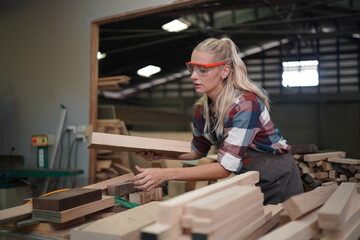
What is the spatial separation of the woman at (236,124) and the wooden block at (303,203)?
41 centimetres

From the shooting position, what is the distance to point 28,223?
145cm

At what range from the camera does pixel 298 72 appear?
5.71 meters

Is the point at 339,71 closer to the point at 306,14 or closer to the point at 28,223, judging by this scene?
the point at 306,14

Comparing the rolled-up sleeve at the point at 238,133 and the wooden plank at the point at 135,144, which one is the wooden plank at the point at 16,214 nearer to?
the wooden plank at the point at 135,144

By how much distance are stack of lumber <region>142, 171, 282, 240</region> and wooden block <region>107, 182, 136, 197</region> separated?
682 mm

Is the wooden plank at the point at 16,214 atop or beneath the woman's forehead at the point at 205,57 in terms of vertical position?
beneath

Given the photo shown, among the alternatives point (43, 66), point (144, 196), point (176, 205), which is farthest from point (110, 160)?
point (176, 205)

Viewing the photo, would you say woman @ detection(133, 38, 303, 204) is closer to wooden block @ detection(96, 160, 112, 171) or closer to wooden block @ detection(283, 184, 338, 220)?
wooden block @ detection(283, 184, 338, 220)

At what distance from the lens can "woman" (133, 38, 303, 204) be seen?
1.68 metres

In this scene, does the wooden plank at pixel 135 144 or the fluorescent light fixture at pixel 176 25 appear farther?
the fluorescent light fixture at pixel 176 25

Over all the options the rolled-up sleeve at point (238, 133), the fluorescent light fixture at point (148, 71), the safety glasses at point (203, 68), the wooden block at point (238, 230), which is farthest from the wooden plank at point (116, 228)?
the fluorescent light fixture at point (148, 71)

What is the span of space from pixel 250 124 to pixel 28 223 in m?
1.02

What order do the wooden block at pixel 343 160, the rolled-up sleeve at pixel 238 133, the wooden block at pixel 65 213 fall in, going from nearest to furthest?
the wooden block at pixel 65 213 < the rolled-up sleeve at pixel 238 133 < the wooden block at pixel 343 160

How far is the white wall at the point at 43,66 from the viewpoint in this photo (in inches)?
177
